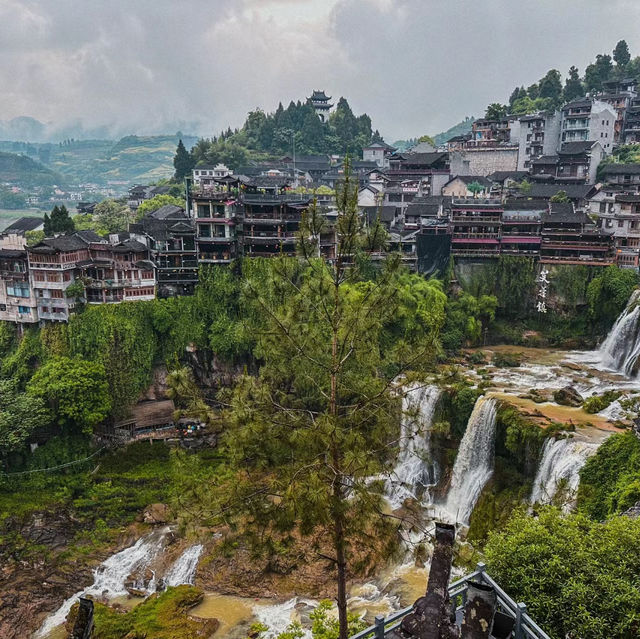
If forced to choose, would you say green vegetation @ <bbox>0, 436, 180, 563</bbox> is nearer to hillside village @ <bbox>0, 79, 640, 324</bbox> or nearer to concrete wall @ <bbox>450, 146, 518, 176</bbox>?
hillside village @ <bbox>0, 79, 640, 324</bbox>

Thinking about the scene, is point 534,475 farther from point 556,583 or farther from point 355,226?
point 355,226

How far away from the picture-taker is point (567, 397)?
28047 millimetres

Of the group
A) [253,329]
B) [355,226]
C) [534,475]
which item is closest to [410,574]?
[534,475]

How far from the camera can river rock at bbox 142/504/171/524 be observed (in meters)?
27.4

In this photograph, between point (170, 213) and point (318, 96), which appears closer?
point (170, 213)

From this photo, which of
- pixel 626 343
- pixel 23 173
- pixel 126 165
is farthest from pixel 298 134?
pixel 126 165

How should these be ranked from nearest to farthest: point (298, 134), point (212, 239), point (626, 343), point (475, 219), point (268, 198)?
point (626, 343) < point (212, 239) < point (268, 198) < point (475, 219) < point (298, 134)

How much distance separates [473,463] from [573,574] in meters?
15.9

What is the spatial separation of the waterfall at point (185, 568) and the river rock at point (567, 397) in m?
18.8

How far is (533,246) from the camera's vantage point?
42.0 meters

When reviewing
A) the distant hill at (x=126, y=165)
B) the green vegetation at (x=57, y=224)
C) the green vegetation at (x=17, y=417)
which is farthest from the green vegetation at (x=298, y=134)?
the distant hill at (x=126, y=165)

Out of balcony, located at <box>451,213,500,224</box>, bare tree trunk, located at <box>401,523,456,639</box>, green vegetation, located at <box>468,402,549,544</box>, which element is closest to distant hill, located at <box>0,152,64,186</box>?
balcony, located at <box>451,213,500,224</box>

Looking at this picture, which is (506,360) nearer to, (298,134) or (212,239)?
(212,239)

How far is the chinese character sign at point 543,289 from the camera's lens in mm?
41094
